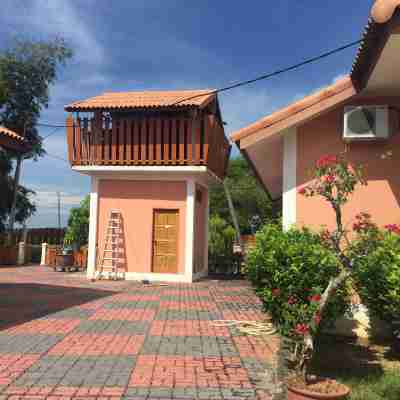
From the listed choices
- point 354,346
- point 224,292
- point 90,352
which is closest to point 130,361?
point 90,352

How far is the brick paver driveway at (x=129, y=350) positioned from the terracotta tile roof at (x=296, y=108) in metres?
3.10

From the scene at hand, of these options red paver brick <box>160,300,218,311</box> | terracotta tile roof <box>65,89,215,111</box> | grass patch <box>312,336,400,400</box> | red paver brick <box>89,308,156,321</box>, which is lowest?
grass patch <box>312,336,400,400</box>

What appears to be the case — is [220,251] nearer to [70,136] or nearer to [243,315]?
[70,136]

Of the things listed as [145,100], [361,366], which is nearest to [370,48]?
[361,366]

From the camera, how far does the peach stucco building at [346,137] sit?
6.95 m

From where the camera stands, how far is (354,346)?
6.36 m

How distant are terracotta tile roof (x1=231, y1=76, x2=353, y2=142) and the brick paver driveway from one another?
10.2 ft

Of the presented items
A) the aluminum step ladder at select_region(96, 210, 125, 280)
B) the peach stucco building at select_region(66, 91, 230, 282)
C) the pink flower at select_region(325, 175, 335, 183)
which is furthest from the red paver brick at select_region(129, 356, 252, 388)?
the aluminum step ladder at select_region(96, 210, 125, 280)

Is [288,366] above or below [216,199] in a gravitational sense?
below

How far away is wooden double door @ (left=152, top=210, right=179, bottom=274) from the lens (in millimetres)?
13938

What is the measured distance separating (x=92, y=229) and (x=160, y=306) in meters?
6.11

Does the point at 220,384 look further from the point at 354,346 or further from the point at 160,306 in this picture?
the point at 160,306

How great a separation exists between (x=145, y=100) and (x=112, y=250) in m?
4.85

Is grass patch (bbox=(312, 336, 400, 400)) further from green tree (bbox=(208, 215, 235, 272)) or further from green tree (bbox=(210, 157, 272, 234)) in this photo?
green tree (bbox=(210, 157, 272, 234))
